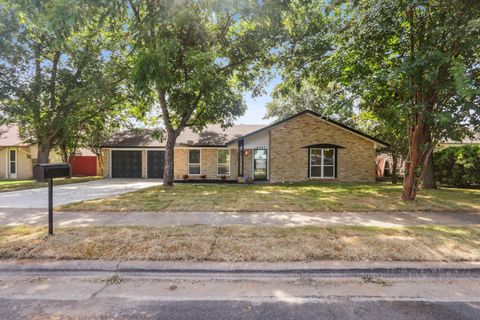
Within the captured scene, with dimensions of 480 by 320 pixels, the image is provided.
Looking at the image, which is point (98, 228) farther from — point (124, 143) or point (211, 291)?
point (124, 143)

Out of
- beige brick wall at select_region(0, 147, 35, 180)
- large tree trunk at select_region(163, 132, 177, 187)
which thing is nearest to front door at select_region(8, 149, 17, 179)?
beige brick wall at select_region(0, 147, 35, 180)

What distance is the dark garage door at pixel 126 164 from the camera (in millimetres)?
20078

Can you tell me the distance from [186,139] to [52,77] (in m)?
9.65

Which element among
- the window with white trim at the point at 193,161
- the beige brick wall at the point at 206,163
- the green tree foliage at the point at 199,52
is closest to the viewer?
the green tree foliage at the point at 199,52

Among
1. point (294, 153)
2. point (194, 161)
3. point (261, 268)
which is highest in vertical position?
point (294, 153)

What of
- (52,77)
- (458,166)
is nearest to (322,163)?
(458,166)

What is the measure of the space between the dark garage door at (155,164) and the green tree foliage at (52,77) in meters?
4.93

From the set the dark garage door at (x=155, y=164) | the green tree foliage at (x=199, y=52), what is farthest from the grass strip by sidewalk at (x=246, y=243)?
the dark garage door at (x=155, y=164)

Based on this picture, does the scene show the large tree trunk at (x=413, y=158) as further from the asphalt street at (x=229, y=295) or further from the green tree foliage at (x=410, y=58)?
the asphalt street at (x=229, y=295)

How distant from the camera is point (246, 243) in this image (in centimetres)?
481

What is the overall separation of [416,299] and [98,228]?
603cm

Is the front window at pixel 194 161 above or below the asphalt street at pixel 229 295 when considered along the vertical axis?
above

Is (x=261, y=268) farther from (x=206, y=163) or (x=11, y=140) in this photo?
(x=11, y=140)

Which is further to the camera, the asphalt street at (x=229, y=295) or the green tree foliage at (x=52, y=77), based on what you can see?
the green tree foliage at (x=52, y=77)
